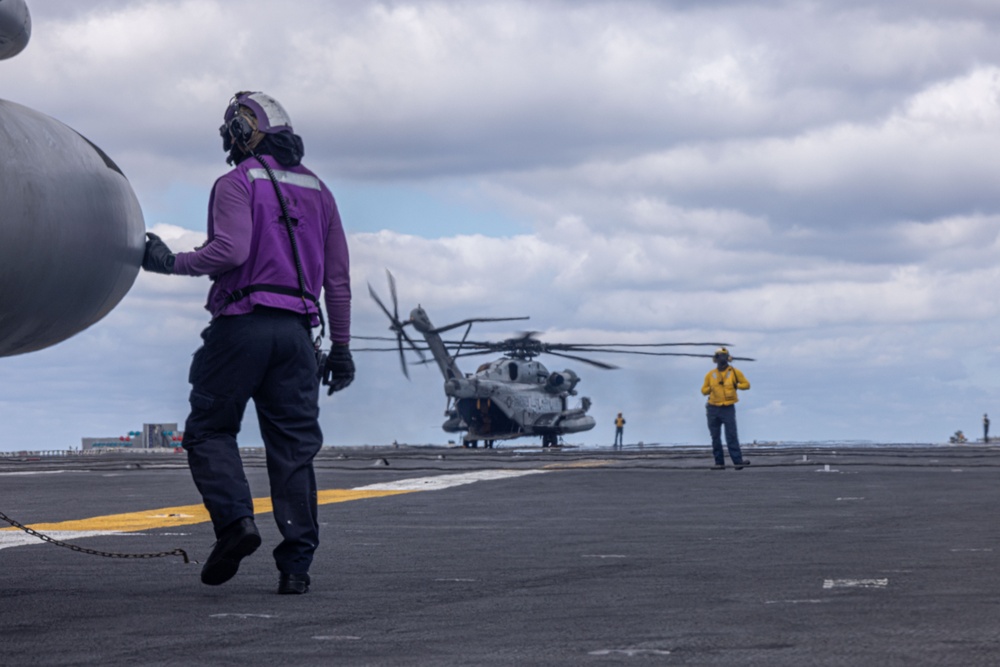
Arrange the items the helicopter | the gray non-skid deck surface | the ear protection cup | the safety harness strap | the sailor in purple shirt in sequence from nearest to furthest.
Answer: the gray non-skid deck surface
the sailor in purple shirt
the safety harness strap
the ear protection cup
the helicopter

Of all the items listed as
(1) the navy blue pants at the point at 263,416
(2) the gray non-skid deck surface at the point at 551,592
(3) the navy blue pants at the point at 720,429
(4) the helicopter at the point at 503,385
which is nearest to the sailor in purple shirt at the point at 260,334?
(1) the navy blue pants at the point at 263,416

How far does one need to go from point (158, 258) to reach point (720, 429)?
45.9 feet

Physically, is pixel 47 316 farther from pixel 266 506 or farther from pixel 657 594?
pixel 266 506

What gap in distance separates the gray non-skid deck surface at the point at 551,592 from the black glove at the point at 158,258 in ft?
4.14

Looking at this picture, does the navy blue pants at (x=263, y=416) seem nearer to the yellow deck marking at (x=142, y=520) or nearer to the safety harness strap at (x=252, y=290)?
the safety harness strap at (x=252, y=290)

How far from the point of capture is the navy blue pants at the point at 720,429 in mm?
18266

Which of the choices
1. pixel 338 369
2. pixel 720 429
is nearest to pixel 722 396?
pixel 720 429

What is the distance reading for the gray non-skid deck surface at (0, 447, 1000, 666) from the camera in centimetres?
360

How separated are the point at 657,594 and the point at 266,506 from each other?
6.67 meters

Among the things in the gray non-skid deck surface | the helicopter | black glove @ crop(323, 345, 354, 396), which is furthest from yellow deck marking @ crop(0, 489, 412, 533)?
the helicopter

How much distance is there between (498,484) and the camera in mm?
13781

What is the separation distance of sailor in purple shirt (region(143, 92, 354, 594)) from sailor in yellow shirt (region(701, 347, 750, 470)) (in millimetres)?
13299

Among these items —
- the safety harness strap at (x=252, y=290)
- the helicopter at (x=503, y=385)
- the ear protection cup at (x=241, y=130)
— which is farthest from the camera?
the helicopter at (x=503, y=385)

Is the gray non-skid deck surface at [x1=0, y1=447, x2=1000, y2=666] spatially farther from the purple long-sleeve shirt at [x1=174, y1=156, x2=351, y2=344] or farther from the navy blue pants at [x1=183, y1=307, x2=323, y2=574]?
the purple long-sleeve shirt at [x1=174, y1=156, x2=351, y2=344]
